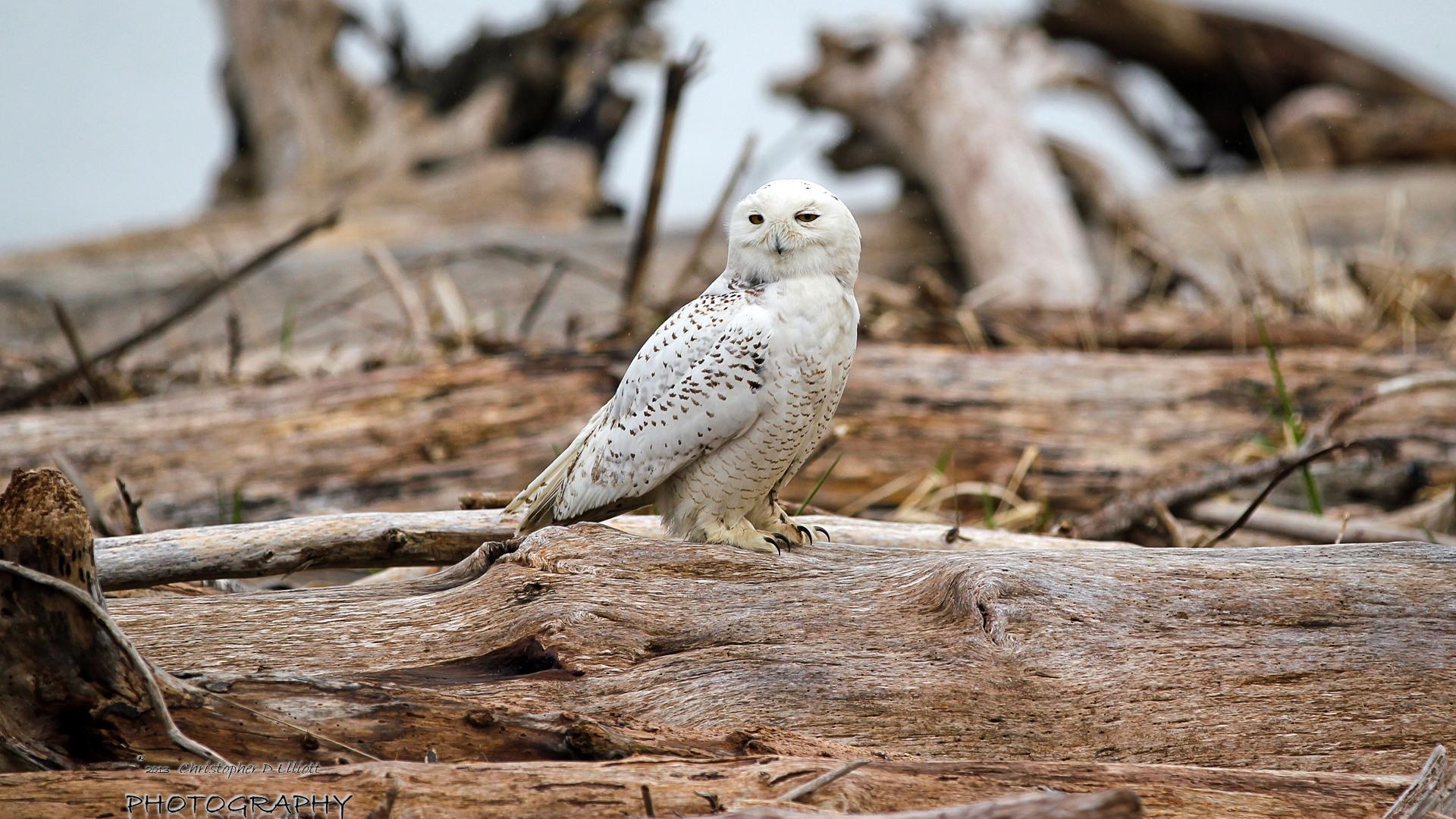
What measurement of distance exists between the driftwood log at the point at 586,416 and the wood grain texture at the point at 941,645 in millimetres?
1789

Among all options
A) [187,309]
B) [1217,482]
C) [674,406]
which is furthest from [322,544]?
[1217,482]

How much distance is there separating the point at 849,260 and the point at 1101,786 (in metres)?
1.27

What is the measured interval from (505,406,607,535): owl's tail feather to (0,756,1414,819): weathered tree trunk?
1054 millimetres

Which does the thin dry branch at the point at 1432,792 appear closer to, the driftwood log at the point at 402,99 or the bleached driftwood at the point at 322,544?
the bleached driftwood at the point at 322,544

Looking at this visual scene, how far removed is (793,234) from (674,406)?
1.54 feet

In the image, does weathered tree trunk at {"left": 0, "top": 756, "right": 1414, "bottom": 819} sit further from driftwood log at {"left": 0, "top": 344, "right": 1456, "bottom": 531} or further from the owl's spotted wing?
driftwood log at {"left": 0, "top": 344, "right": 1456, "bottom": 531}

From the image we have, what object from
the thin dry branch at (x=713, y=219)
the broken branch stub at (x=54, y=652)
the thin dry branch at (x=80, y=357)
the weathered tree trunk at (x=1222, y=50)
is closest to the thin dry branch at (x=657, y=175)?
the thin dry branch at (x=713, y=219)

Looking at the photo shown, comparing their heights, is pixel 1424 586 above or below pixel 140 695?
below

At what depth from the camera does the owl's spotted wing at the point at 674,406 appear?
2512 mm

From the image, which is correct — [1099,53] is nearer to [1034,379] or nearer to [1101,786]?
[1034,379]

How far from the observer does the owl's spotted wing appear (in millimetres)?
2512

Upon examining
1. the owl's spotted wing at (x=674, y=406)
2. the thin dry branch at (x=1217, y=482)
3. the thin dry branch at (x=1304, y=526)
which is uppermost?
the owl's spotted wing at (x=674, y=406)

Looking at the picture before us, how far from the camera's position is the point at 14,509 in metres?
1.74

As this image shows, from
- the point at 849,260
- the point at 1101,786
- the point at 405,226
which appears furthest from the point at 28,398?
the point at 405,226
